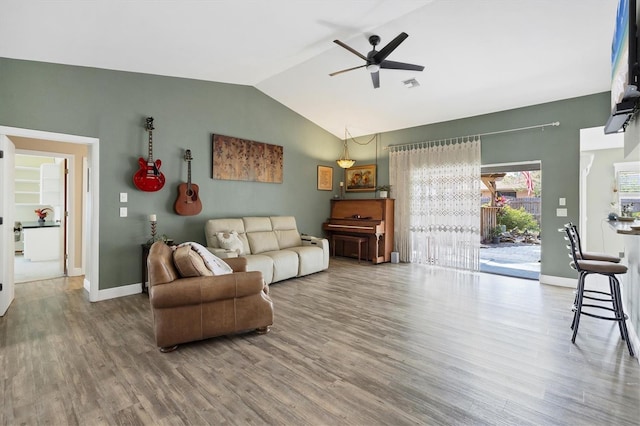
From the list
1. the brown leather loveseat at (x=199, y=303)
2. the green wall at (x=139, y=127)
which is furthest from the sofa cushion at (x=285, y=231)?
the brown leather loveseat at (x=199, y=303)

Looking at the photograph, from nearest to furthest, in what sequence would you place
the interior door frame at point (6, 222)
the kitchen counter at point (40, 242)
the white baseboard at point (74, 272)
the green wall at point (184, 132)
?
the interior door frame at point (6, 222) < the green wall at point (184, 132) < the white baseboard at point (74, 272) < the kitchen counter at point (40, 242)

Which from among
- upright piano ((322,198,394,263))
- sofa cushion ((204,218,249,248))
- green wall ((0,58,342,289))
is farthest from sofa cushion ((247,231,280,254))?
upright piano ((322,198,394,263))

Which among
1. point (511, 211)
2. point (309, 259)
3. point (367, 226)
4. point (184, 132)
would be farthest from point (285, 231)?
point (511, 211)

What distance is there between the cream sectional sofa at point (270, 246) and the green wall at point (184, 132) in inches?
15.6

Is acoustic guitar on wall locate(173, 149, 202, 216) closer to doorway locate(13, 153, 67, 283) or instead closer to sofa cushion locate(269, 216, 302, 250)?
sofa cushion locate(269, 216, 302, 250)

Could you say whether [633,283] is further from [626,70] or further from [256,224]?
[256,224]

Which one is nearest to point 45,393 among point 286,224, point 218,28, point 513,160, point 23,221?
point 218,28

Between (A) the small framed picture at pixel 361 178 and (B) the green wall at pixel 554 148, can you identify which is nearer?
(B) the green wall at pixel 554 148

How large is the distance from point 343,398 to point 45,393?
1.91 m

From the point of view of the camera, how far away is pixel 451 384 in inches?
80.8

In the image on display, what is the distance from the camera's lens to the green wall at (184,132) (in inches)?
143

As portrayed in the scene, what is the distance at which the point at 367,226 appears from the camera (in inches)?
251

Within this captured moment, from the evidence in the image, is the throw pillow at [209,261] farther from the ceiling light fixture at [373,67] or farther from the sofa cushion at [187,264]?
the ceiling light fixture at [373,67]

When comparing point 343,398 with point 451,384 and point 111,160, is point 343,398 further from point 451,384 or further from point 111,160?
point 111,160
